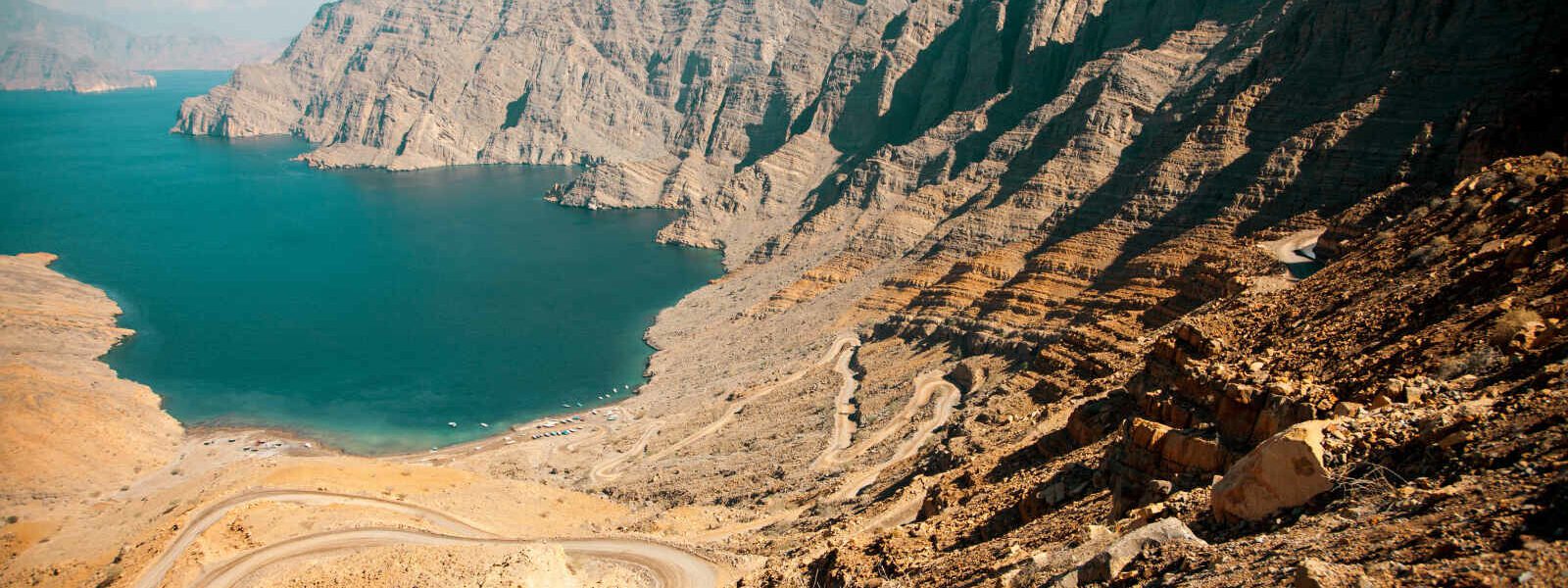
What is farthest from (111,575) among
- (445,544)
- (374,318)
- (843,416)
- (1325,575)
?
(374,318)

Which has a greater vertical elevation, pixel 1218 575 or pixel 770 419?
pixel 1218 575

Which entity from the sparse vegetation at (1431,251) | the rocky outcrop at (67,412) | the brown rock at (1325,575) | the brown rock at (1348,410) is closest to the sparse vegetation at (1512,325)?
the brown rock at (1348,410)

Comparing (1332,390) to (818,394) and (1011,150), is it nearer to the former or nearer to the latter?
(818,394)

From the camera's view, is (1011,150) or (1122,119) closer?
(1122,119)

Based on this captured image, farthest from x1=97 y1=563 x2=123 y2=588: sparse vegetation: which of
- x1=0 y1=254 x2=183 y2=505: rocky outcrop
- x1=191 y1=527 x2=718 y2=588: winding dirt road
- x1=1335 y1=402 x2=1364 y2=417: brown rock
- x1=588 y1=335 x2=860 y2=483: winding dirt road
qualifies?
x1=1335 y1=402 x2=1364 y2=417: brown rock

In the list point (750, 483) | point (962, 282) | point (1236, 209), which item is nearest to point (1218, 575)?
point (750, 483)
